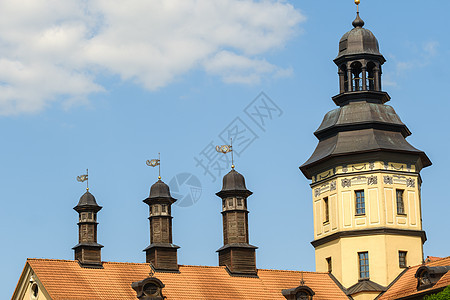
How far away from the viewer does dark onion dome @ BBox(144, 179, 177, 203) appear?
65.7 meters

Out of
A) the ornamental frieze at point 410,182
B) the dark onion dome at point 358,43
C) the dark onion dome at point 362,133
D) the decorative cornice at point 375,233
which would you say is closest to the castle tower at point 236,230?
the decorative cornice at point 375,233

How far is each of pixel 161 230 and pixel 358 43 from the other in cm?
1947

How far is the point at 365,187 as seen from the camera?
69375 millimetres

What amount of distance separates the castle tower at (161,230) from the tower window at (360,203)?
39.9 feet

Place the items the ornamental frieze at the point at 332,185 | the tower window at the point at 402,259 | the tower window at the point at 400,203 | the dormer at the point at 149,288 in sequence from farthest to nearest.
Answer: the ornamental frieze at the point at 332,185, the tower window at the point at 400,203, the tower window at the point at 402,259, the dormer at the point at 149,288

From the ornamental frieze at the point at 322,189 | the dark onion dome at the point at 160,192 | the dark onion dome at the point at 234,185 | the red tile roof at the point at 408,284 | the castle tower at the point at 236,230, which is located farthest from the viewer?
the ornamental frieze at the point at 322,189

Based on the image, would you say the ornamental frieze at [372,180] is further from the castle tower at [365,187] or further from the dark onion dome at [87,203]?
the dark onion dome at [87,203]

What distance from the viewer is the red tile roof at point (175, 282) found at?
60.7 meters

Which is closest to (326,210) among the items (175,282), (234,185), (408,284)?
Answer: (234,185)

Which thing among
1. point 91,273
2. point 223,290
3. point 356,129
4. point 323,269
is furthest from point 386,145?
point 91,273

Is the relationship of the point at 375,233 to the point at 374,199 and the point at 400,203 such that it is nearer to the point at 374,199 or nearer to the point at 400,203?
the point at 374,199

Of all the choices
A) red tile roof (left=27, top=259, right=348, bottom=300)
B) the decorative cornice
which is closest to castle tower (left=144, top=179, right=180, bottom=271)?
red tile roof (left=27, top=259, right=348, bottom=300)

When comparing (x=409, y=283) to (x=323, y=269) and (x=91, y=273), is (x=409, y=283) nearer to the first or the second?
(x=323, y=269)

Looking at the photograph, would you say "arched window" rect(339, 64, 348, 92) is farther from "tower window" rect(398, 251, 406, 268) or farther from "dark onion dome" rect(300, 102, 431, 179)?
"tower window" rect(398, 251, 406, 268)
